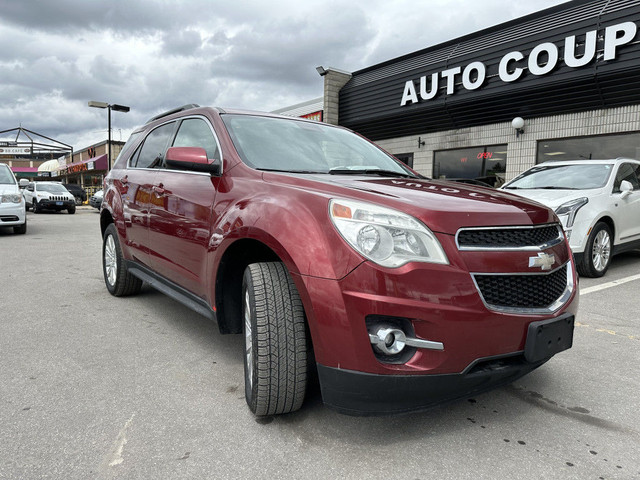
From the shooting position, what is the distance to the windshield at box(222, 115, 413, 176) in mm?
2723

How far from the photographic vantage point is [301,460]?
6.14ft

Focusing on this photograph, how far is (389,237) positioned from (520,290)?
2.12ft

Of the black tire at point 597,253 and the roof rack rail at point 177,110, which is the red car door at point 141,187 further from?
the black tire at point 597,253

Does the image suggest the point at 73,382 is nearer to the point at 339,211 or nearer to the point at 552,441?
the point at 339,211

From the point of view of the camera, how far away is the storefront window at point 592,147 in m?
9.86

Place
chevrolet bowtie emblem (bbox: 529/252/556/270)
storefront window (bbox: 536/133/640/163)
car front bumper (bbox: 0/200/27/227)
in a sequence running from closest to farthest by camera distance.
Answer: chevrolet bowtie emblem (bbox: 529/252/556/270), storefront window (bbox: 536/133/640/163), car front bumper (bbox: 0/200/27/227)

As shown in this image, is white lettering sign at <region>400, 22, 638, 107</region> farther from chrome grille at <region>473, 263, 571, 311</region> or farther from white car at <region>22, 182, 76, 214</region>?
white car at <region>22, 182, 76, 214</region>

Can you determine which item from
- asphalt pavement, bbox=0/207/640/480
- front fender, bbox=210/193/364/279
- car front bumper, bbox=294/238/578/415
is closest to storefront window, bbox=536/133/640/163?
asphalt pavement, bbox=0/207/640/480

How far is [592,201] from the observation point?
18.4 feet

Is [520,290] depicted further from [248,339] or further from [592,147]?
[592,147]

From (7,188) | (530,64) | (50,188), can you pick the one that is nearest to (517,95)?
(530,64)

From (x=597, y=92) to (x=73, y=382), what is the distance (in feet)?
36.8

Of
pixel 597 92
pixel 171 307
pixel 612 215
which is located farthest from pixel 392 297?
pixel 597 92

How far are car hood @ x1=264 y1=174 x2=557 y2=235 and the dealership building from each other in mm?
9485
